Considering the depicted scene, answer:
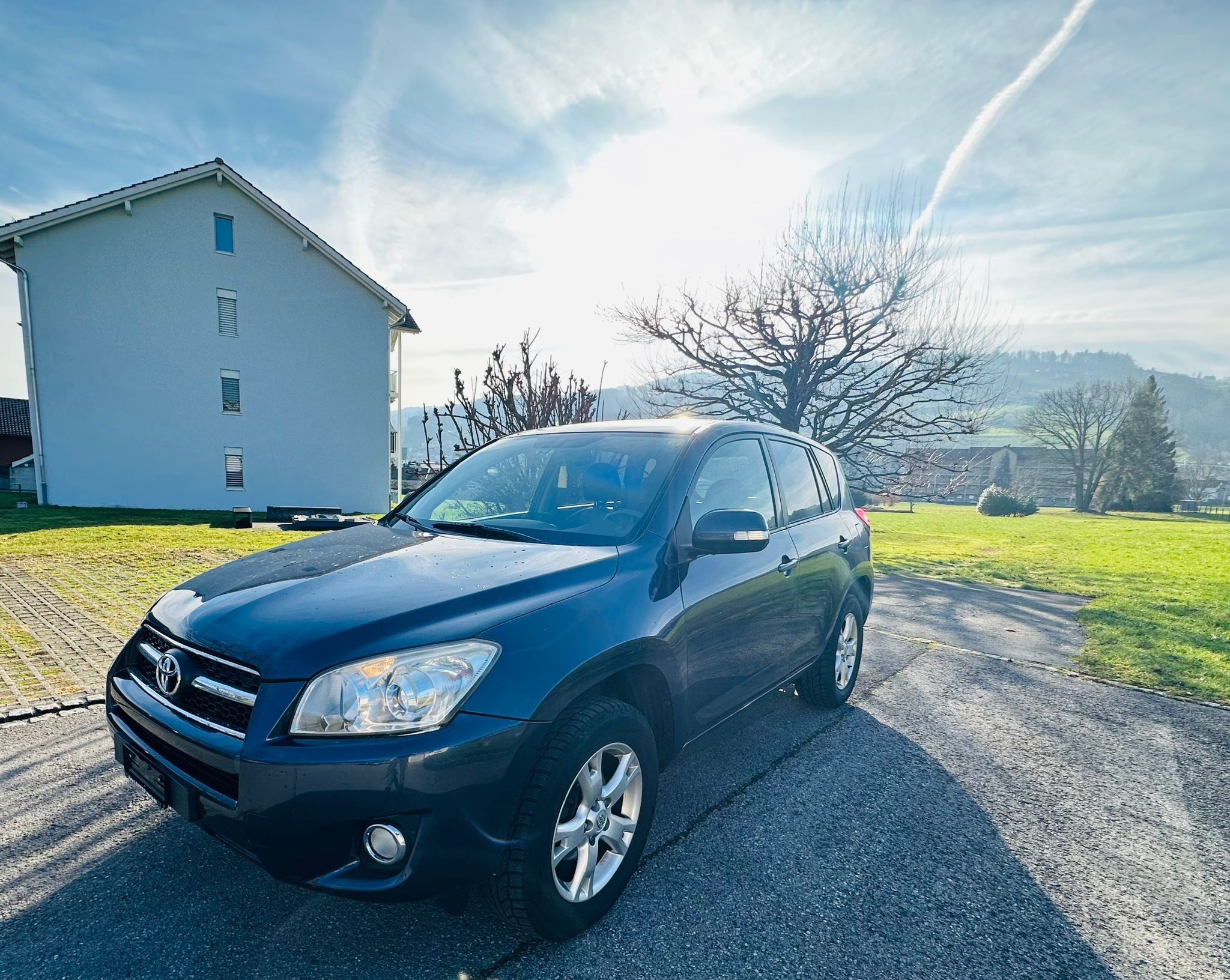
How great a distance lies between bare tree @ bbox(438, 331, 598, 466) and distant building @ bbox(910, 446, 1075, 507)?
55.3m

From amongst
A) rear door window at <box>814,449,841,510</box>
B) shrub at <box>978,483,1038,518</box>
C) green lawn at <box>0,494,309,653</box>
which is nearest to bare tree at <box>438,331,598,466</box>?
green lawn at <box>0,494,309,653</box>

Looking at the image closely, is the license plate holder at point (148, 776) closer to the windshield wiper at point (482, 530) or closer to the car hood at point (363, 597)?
the car hood at point (363, 597)

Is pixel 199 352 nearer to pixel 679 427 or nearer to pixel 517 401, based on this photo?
pixel 517 401

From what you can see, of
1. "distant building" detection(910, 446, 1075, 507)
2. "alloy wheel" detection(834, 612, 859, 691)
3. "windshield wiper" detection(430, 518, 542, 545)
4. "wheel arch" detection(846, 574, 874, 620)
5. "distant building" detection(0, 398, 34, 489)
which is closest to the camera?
"windshield wiper" detection(430, 518, 542, 545)

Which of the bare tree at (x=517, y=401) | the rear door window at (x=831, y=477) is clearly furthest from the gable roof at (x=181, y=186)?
the rear door window at (x=831, y=477)

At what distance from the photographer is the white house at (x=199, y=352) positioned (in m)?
18.0

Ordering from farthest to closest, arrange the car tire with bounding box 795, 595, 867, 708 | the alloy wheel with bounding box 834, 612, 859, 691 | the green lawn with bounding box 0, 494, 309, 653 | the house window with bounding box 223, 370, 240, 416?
the house window with bounding box 223, 370, 240, 416, the green lawn with bounding box 0, 494, 309, 653, the alloy wheel with bounding box 834, 612, 859, 691, the car tire with bounding box 795, 595, 867, 708

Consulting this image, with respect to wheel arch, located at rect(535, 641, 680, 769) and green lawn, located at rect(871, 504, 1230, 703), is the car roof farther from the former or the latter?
green lawn, located at rect(871, 504, 1230, 703)

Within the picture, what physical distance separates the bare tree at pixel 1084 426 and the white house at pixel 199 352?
55005 millimetres

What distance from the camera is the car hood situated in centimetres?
185

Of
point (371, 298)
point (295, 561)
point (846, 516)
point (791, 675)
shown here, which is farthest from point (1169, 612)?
point (371, 298)

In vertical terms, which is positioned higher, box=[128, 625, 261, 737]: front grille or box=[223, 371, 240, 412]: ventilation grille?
box=[223, 371, 240, 412]: ventilation grille

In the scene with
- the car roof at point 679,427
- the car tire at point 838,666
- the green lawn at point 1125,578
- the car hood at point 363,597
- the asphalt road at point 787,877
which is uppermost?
the car roof at point 679,427

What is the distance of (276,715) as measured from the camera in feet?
5.82
